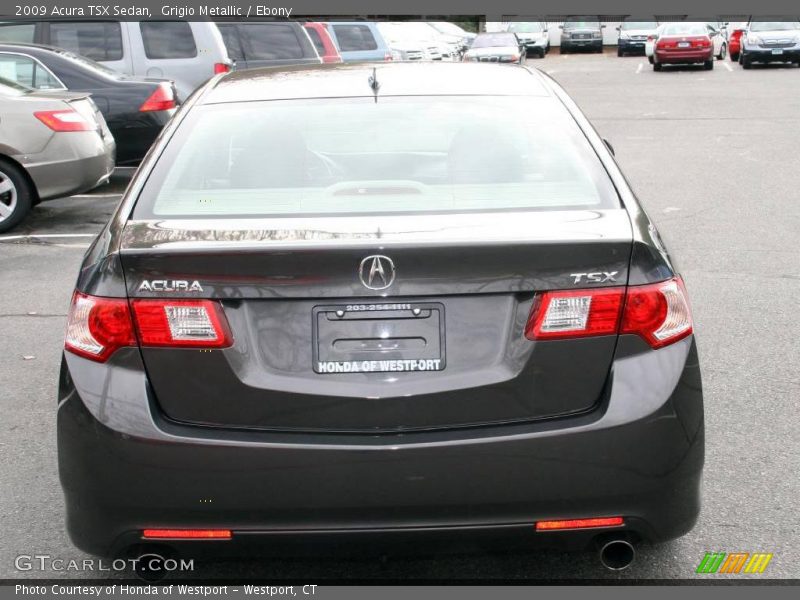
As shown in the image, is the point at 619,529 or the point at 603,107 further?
the point at 603,107

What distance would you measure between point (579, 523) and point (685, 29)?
114 feet

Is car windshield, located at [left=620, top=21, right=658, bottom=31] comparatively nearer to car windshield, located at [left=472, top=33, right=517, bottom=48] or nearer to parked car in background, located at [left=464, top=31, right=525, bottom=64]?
parked car in background, located at [left=464, top=31, right=525, bottom=64]

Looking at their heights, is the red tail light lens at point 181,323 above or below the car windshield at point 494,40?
above

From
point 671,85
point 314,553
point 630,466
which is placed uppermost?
point 630,466

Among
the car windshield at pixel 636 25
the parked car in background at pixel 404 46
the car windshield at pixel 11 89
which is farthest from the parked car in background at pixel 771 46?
the car windshield at pixel 11 89

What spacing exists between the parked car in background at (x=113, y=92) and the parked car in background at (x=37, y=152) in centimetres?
209

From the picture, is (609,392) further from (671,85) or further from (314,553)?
(671,85)

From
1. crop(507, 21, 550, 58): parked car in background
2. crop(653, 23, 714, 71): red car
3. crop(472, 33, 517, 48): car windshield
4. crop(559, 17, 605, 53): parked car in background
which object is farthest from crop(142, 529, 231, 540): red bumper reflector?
crop(559, 17, 605, 53): parked car in background

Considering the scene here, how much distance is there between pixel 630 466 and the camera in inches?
124

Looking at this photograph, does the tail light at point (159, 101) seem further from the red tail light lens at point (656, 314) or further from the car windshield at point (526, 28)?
the car windshield at point (526, 28)

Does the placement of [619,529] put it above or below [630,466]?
below

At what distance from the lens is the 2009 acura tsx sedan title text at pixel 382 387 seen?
3.08 m

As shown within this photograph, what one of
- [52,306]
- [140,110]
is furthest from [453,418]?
[140,110]

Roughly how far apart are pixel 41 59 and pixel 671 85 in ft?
65.9
